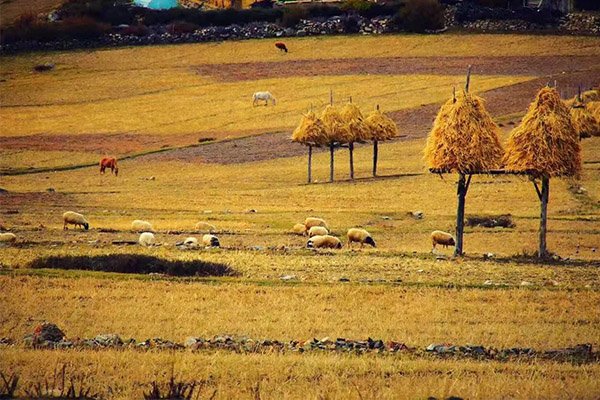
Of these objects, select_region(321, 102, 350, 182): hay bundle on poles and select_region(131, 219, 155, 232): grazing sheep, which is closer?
select_region(131, 219, 155, 232): grazing sheep

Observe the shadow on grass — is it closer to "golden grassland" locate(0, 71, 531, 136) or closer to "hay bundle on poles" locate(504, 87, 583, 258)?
"hay bundle on poles" locate(504, 87, 583, 258)

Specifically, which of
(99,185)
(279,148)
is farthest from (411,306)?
(279,148)

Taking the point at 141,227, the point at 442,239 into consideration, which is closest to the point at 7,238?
the point at 141,227

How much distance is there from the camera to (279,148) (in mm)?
68875

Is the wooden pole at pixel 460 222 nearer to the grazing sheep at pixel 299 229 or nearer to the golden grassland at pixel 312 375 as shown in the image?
the grazing sheep at pixel 299 229

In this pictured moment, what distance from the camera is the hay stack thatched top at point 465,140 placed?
1189 inches

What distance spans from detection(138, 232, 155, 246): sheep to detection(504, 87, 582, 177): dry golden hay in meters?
12.0

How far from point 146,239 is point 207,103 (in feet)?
183

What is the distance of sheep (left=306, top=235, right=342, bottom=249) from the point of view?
3206cm

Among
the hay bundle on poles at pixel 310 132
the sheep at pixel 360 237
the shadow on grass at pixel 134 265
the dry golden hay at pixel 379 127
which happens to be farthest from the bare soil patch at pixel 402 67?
the shadow on grass at pixel 134 265

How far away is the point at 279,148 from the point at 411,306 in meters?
48.7

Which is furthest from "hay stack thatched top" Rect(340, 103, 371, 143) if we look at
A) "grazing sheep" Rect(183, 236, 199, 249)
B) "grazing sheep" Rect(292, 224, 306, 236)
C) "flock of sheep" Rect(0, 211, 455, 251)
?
"grazing sheep" Rect(183, 236, 199, 249)

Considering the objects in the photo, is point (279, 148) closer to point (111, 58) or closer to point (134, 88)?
point (134, 88)

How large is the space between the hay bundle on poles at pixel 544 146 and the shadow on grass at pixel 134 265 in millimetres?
10676
